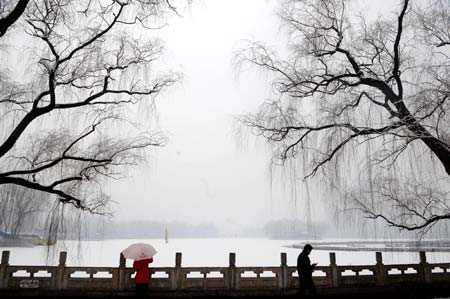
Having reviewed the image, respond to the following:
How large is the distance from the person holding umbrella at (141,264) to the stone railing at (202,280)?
33.1 inches

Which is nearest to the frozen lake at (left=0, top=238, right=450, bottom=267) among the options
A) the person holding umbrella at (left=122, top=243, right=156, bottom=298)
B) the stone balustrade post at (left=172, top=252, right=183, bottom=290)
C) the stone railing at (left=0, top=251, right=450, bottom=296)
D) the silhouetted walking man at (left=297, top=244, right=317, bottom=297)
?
the stone railing at (left=0, top=251, right=450, bottom=296)

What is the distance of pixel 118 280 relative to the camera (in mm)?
9070

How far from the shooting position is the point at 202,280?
9.38m

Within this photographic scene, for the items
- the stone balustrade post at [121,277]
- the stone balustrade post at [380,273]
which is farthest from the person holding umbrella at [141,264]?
the stone balustrade post at [380,273]

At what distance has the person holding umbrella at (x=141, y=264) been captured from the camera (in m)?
8.15

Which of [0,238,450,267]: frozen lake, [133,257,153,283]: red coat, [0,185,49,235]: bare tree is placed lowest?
[0,238,450,267]: frozen lake

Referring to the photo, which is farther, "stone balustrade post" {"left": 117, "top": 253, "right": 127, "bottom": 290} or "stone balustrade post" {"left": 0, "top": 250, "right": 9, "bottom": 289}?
"stone balustrade post" {"left": 117, "top": 253, "right": 127, "bottom": 290}

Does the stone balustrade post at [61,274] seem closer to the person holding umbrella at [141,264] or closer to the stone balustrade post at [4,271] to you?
the stone balustrade post at [4,271]

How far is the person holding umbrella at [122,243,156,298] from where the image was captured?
8.15m

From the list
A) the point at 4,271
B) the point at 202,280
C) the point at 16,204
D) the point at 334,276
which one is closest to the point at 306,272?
the point at 334,276

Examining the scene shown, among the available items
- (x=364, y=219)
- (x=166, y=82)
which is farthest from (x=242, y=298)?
(x=166, y=82)

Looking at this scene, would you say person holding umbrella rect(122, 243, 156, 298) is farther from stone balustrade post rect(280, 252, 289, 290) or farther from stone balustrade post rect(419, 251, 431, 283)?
stone balustrade post rect(419, 251, 431, 283)

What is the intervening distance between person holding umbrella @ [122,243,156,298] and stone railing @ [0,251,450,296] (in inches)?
33.1

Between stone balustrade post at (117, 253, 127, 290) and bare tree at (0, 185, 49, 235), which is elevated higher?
bare tree at (0, 185, 49, 235)
